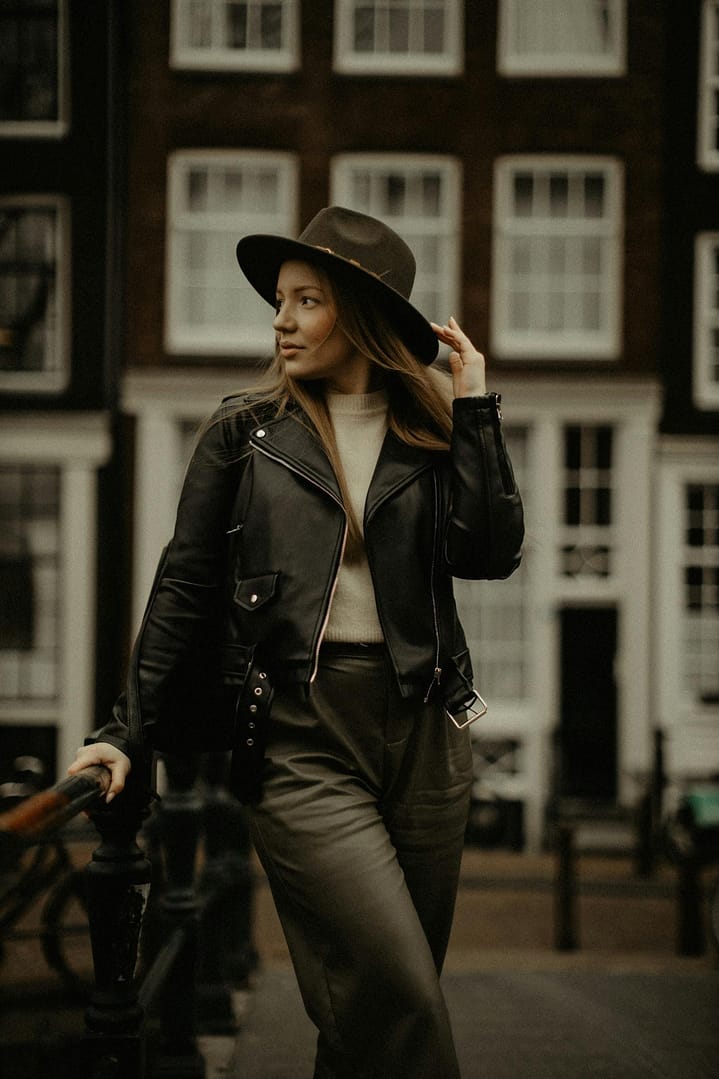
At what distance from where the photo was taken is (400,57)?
7.52 m

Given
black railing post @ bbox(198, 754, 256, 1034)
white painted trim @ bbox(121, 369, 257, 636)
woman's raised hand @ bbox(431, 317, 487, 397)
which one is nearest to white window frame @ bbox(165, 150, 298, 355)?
white painted trim @ bbox(121, 369, 257, 636)

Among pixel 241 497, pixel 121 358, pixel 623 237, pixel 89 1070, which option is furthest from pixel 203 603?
pixel 623 237

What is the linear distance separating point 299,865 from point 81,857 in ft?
20.1

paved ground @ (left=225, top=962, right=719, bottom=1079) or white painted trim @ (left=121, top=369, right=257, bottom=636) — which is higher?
white painted trim @ (left=121, top=369, right=257, bottom=636)

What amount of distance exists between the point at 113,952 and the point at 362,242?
1244 mm

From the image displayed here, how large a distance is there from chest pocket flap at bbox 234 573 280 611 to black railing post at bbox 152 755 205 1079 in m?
1.31

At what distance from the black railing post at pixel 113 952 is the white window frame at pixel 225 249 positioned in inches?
237

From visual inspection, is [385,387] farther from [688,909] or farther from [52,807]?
[688,909]

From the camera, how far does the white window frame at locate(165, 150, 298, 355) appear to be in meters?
8.31

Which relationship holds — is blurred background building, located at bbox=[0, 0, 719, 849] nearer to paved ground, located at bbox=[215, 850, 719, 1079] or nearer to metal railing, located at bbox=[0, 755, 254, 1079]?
metal railing, located at bbox=[0, 755, 254, 1079]

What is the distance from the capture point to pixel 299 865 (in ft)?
6.68

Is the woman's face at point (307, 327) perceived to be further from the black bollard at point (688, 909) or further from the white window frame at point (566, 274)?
the white window frame at point (566, 274)

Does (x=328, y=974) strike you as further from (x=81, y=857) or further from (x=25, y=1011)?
(x=81, y=857)

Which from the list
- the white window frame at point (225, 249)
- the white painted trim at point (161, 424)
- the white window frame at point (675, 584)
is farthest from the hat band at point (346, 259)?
the white window frame at point (675, 584)
